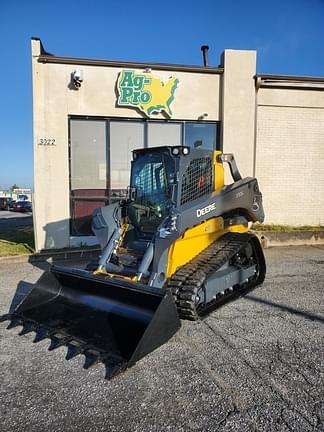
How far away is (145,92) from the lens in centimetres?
1016

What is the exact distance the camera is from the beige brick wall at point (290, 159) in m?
11.3

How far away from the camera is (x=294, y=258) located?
8.98 m

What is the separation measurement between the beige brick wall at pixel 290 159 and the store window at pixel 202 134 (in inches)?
59.5

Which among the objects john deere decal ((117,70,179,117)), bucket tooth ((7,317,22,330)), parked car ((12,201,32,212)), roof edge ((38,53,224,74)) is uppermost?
roof edge ((38,53,224,74))

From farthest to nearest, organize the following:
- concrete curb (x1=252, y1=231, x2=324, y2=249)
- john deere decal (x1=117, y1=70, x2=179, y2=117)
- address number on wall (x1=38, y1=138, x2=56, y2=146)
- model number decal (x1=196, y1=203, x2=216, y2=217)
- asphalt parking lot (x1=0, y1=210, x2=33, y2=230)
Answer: asphalt parking lot (x1=0, y1=210, x2=33, y2=230), concrete curb (x1=252, y1=231, x2=324, y2=249), john deere decal (x1=117, y1=70, x2=179, y2=117), address number on wall (x1=38, y1=138, x2=56, y2=146), model number decal (x1=196, y1=203, x2=216, y2=217)

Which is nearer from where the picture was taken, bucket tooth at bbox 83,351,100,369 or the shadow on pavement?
bucket tooth at bbox 83,351,100,369

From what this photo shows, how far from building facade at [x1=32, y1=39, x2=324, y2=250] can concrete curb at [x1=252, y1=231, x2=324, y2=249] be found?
982 mm

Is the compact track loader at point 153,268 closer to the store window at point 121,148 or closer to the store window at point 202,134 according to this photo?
the store window at point 121,148

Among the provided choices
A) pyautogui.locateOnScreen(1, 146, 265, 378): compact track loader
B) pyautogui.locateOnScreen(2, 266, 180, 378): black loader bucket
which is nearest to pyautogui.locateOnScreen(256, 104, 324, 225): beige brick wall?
pyautogui.locateOnScreen(1, 146, 265, 378): compact track loader

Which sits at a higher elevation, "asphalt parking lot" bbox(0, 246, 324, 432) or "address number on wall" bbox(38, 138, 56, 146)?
"address number on wall" bbox(38, 138, 56, 146)

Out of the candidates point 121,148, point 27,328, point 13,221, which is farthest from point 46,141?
→ point 13,221

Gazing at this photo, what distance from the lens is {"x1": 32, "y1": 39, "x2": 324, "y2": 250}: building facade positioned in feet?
32.2

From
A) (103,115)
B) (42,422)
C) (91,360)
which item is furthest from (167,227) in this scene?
(103,115)

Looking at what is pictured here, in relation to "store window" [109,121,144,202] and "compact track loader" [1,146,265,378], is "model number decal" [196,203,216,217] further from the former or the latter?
"store window" [109,121,144,202]
